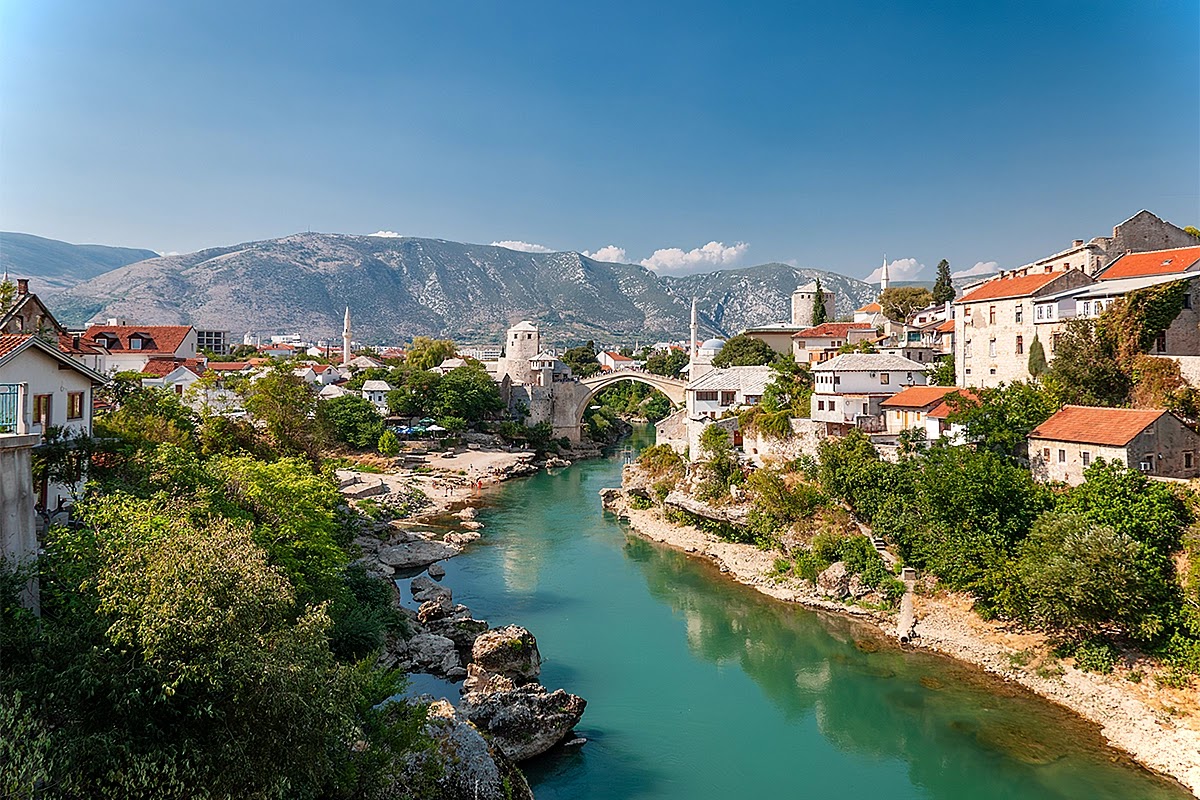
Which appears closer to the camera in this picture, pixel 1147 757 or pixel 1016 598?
pixel 1147 757

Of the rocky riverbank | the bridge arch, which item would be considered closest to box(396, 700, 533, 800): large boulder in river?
the rocky riverbank

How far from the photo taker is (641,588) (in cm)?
2592

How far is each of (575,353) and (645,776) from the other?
74.8 m

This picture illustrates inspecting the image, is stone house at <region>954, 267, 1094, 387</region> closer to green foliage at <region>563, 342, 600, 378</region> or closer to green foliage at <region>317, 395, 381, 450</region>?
green foliage at <region>317, 395, 381, 450</region>

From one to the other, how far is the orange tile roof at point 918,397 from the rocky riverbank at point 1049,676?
711cm

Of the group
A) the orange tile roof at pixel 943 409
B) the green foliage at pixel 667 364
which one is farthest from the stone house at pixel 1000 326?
the green foliage at pixel 667 364

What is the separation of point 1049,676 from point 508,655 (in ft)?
39.2

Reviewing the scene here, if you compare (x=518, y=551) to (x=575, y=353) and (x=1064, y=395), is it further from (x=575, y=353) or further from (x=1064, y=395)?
(x=575, y=353)

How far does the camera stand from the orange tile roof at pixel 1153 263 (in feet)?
76.8

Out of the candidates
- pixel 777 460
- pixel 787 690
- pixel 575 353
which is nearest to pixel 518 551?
pixel 777 460

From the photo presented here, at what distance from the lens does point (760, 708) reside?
17547 millimetres

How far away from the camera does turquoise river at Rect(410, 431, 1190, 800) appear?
46.0ft

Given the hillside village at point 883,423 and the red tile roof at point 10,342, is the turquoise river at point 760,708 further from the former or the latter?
the red tile roof at point 10,342

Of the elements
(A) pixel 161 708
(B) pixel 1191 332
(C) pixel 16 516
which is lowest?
(A) pixel 161 708
